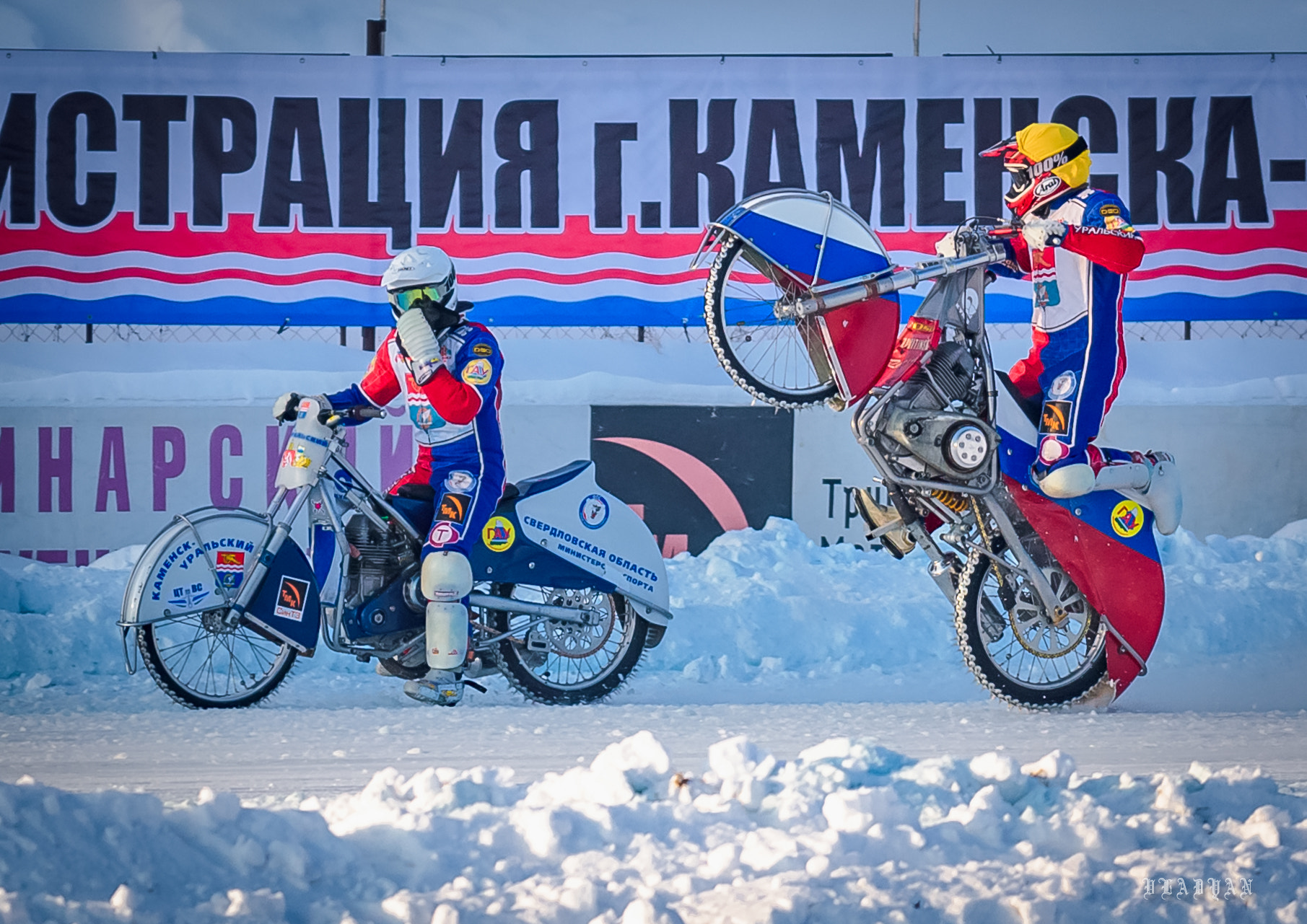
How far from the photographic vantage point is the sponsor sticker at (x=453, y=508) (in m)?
4.88

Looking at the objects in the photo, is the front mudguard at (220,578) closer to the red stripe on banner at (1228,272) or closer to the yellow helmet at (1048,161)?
the yellow helmet at (1048,161)

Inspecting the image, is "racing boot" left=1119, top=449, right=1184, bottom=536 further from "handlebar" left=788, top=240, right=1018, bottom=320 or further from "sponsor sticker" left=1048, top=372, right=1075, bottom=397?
"handlebar" left=788, top=240, right=1018, bottom=320

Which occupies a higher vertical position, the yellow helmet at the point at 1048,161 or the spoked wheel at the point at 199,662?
the yellow helmet at the point at 1048,161

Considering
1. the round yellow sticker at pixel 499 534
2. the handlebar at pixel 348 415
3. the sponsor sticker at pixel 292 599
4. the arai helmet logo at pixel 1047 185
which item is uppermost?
the arai helmet logo at pixel 1047 185

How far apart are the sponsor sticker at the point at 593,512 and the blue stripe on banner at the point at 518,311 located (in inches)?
97.0

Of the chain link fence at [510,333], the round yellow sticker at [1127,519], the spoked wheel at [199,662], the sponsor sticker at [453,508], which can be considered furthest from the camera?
the chain link fence at [510,333]

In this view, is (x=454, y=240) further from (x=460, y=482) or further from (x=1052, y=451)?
(x=1052, y=451)

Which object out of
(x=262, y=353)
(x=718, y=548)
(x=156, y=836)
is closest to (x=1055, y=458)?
(x=718, y=548)

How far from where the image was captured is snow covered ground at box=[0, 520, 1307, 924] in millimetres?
2611

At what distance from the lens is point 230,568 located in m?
4.73

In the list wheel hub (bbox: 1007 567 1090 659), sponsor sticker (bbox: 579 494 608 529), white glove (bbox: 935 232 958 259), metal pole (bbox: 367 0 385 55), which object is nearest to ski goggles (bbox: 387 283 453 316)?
sponsor sticker (bbox: 579 494 608 529)

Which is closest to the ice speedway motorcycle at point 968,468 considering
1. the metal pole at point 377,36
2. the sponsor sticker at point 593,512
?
the sponsor sticker at point 593,512

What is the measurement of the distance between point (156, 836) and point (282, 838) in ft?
0.93

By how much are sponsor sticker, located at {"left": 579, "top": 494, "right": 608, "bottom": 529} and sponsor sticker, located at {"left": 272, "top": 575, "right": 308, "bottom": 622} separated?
3.94 ft
